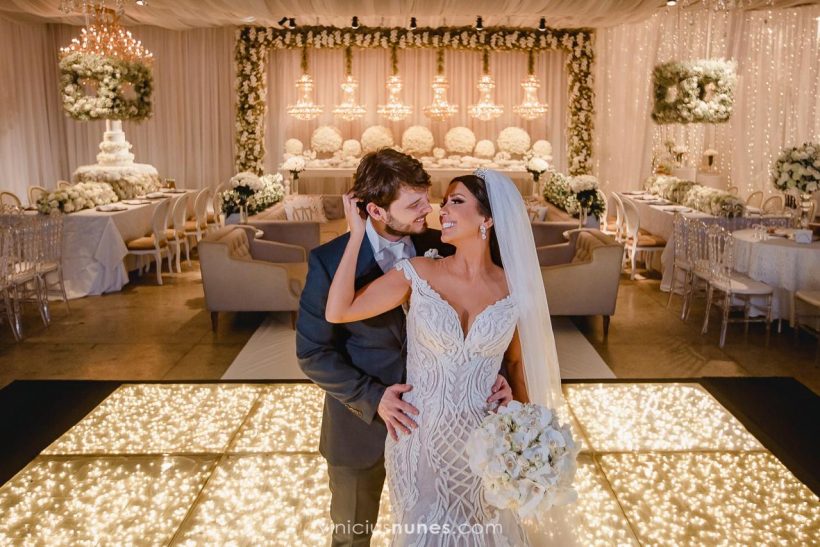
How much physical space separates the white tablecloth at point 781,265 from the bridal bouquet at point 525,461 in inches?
212

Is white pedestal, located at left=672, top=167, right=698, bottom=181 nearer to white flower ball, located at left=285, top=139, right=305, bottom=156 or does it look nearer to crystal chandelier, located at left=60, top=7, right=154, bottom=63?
white flower ball, located at left=285, top=139, right=305, bottom=156

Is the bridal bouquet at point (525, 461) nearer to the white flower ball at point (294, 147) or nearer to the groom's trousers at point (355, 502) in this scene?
the groom's trousers at point (355, 502)

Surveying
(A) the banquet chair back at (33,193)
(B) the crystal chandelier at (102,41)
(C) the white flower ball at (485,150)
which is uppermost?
(B) the crystal chandelier at (102,41)

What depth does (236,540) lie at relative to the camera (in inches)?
101

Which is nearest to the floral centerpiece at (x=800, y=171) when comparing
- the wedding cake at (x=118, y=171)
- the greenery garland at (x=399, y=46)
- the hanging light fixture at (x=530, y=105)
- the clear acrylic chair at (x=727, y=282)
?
the clear acrylic chair at (x=727, y=282)

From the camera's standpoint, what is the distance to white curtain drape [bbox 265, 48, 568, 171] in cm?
1399

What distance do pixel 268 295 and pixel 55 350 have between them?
1735mm

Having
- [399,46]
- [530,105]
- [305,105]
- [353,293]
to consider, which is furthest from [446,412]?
[399,46]

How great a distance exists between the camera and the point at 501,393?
213 cm

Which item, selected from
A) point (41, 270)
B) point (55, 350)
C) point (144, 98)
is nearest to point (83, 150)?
point (144, 98)

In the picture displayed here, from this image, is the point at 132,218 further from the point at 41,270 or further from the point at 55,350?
the point at 55,350

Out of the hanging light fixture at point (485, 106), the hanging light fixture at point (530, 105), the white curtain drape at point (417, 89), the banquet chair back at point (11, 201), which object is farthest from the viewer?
the white curtain drape at point (417, 89)

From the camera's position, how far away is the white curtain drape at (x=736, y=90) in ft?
41.3

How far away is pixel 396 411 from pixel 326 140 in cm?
1177
